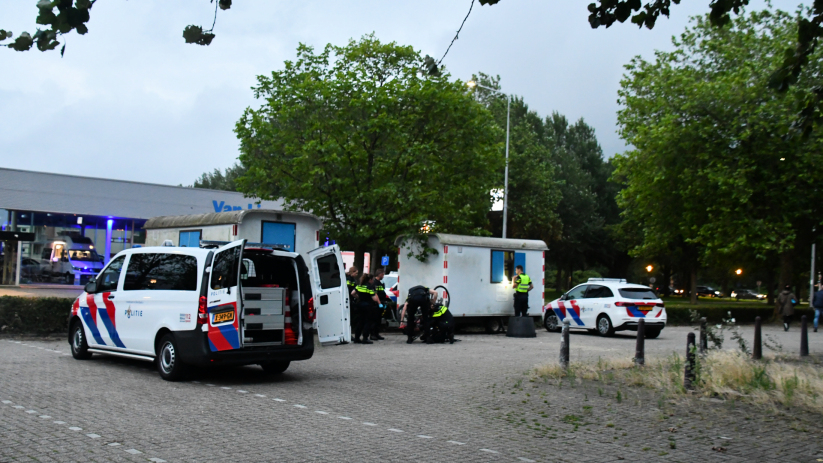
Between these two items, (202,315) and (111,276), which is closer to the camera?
(202,315)

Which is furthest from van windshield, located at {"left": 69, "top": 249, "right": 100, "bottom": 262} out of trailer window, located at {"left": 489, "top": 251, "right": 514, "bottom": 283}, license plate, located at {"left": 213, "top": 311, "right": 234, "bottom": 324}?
license plate, located at {"left": 213, "top": 311, "right": 234, "bottom": 324}

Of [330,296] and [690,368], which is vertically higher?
[330,296]

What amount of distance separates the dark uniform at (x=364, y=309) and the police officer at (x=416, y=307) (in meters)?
0.84

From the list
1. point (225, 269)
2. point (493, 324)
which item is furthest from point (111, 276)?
point (493, 324)

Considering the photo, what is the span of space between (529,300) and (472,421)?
1498 centimetres

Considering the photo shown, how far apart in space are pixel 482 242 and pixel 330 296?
9043mm

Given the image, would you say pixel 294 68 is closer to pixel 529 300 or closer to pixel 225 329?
pixel 529 300

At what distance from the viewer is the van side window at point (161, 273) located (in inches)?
410

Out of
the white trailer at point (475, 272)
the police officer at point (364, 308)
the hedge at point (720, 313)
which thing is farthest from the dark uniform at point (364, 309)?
the hedge at point (720, 313)

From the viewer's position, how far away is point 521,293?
21.2 meters

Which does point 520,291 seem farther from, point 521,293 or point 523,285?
point 523,285

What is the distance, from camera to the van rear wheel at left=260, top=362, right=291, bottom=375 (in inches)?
455

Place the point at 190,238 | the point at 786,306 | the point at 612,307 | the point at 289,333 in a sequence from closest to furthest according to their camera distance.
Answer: the point at 289,333, the point at 190,238, the point at 612,307, the point at 786,306

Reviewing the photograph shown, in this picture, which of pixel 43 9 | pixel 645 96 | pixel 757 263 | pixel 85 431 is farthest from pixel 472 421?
pixel 757 263
